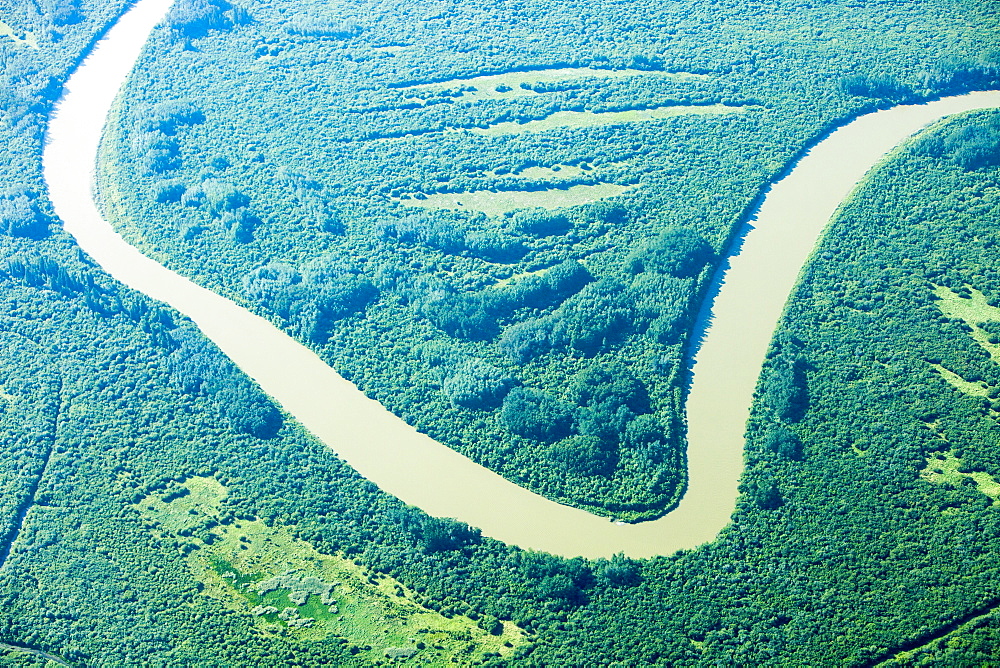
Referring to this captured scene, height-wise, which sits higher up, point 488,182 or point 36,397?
point 488,182

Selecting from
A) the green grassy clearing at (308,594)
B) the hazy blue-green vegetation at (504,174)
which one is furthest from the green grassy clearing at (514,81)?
the green grassy clearing at (308,594)

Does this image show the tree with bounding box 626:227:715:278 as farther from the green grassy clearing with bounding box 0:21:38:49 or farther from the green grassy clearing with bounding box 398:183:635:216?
the green grassy clearing with bounding box 0:21:38:49

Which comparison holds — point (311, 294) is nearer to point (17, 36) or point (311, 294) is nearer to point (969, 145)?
point (17, 36)

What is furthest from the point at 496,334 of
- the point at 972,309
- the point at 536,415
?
the point at 972,309

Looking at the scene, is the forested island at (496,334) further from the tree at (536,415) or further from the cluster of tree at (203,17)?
the cluster of tree at (203,17)

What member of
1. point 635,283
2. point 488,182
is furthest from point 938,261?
point 488,182

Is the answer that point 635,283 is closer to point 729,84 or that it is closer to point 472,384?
point 472,384

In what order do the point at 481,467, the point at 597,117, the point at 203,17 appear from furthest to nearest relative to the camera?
1. the point at 203,17
2. the point at 597,117
3. the point at 481,467
